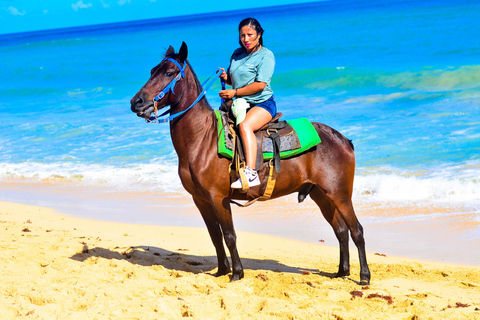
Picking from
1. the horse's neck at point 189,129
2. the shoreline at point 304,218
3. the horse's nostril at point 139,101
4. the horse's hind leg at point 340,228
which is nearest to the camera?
the horse's nostril at point 139,101

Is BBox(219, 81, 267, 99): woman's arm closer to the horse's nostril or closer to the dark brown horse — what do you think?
the dark brown horse

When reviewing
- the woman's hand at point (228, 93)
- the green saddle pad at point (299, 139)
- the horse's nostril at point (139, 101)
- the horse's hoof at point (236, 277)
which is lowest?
the horse's hoof at point (236, 277)

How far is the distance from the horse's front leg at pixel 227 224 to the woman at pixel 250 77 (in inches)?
9.5

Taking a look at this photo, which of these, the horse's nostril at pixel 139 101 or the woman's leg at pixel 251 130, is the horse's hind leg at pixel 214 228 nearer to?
the woman's leg at pixel 251 130

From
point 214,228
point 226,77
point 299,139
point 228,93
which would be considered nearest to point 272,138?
point 299,139

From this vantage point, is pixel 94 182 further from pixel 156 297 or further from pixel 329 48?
pixel 329 48

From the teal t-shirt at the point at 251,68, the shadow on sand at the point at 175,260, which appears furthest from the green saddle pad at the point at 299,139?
the shadow on sand at the point at 175,260

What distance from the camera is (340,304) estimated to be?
4.46m

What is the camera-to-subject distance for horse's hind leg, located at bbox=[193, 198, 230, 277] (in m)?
5.15

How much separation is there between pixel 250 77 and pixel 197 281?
1.97 meters

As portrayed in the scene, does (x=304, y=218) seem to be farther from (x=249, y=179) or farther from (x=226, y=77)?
(x=226, y=77)

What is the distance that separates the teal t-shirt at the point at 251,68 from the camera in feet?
15.5

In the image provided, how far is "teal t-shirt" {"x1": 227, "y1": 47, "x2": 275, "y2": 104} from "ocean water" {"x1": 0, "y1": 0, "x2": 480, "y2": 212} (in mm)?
929

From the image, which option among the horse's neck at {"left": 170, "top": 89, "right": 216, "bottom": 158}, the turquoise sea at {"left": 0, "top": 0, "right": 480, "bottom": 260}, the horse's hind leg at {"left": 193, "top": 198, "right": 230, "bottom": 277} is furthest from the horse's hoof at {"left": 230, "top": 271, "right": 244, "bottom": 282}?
the turquoise sea at {"left": 0, "top": 0, "right": 480, "bottom": 260}
